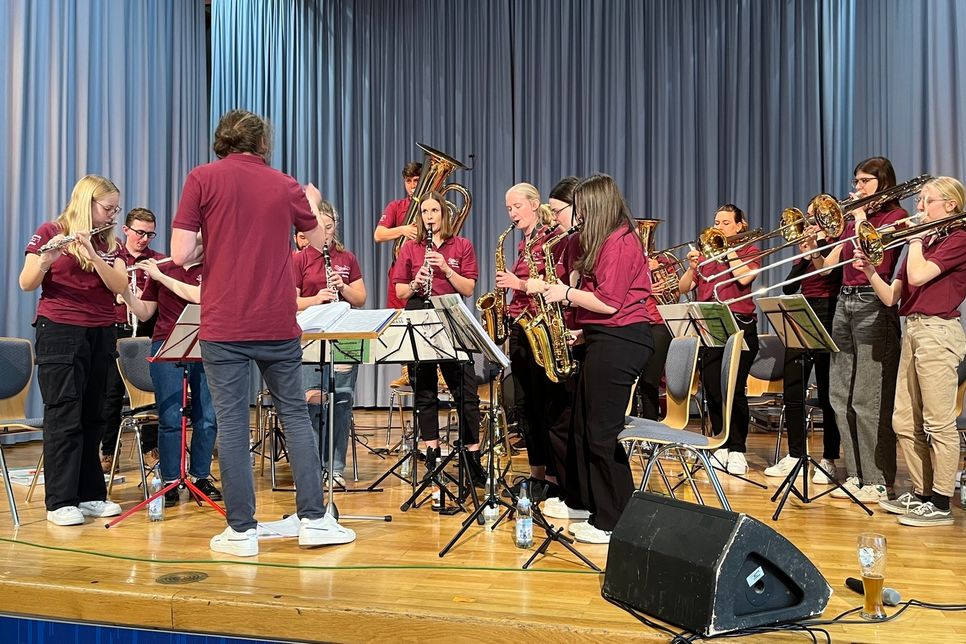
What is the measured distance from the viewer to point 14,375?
183 inches

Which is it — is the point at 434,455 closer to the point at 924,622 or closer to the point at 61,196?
the point at 924,622

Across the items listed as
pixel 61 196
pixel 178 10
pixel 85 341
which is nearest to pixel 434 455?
pixel 85 341

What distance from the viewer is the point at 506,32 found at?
9.35 meters

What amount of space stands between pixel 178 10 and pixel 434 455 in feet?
21.1

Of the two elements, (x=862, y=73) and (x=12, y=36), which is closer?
(x=12, y=36)

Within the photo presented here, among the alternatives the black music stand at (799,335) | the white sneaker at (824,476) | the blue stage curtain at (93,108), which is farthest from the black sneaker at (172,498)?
the white sneaker at (824,476)

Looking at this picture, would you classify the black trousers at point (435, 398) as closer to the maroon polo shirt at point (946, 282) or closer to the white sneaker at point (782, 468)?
the white sneaker at point (782, 468)

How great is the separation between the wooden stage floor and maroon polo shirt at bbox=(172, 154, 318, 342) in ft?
3.05

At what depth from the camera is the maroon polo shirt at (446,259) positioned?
5.09m

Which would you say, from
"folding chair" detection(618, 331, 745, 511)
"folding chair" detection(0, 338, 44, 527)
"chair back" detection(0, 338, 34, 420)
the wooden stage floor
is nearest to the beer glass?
the wooden stage floor

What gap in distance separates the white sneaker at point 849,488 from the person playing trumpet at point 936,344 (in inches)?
18.2

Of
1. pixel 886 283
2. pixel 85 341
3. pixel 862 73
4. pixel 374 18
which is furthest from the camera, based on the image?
pixel 374 18

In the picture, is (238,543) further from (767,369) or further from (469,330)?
(767,369)

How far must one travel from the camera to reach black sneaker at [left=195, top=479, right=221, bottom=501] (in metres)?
4.75
